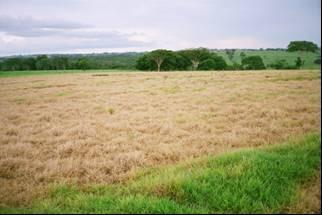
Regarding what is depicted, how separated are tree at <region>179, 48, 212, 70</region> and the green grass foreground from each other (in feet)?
273

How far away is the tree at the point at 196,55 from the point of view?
289 feet

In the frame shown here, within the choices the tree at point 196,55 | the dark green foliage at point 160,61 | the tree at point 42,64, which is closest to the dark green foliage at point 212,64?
the tree at point 196,55

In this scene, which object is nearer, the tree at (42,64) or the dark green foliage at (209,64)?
the dark green foliage at (209,64)

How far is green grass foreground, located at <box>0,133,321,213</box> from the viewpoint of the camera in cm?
457

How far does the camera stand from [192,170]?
19.9 feet

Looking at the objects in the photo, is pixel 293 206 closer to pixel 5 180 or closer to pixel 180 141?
pixel 180 141

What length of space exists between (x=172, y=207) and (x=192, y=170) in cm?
164

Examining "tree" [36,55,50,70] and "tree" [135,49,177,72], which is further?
"tree" [36,55,50,70]

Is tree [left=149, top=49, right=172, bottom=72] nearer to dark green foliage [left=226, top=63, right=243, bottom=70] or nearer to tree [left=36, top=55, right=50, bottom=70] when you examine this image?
dark green foliage [left=226, top=63, right=243, bottom=70]

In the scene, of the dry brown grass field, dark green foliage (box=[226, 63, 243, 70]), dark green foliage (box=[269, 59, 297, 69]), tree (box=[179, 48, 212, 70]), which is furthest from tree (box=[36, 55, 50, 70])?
the dry brown grass field

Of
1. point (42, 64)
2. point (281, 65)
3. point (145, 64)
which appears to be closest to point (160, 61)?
point (145, 64)

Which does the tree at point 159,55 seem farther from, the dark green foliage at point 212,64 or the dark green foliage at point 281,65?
the dark green foliage at point 281,65

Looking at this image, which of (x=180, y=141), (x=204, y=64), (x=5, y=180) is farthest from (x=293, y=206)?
(x=204, y=64)

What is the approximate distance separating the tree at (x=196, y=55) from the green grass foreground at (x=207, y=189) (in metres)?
83.4
